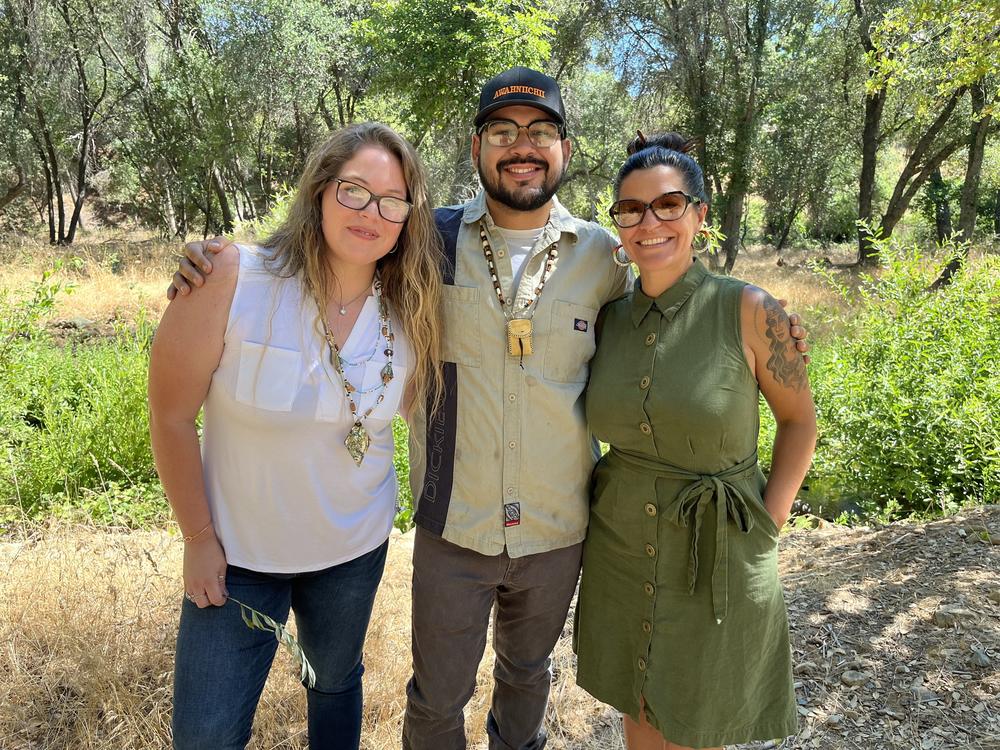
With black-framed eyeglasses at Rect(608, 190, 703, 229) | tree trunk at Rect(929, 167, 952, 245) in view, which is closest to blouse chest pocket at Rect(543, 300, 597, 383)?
black-framed eyeglasses at Rect(608, 190, 703, 229)

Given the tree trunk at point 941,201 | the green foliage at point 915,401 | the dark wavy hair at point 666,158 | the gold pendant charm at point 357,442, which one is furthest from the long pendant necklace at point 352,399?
the tree trunk at point 941,201

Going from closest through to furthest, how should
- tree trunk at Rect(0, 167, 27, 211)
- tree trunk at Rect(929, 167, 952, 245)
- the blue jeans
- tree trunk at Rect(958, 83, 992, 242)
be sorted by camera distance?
1. the blue jeans
2. tree trunk at Rect(958, 83, 992, 242)
3. tree trunk at Rect(0, 167, 27, 211)
4. tree trunk at Rect(929, 167, 952, 245)

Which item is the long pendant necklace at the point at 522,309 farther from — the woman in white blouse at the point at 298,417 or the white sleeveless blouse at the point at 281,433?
the white sleeveless blouse at the point at 281,433

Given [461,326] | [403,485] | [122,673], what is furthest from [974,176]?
[122,673]

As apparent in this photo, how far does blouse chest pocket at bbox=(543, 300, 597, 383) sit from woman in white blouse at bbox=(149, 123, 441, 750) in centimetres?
40

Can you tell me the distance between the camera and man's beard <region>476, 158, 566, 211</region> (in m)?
2.29

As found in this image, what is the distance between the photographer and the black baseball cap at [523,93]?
2.29 m

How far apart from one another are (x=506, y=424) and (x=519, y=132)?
0.98m

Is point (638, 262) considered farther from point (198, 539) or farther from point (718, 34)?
point (718, 34)

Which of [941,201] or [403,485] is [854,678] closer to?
[403,485]

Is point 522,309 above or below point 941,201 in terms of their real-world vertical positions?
below

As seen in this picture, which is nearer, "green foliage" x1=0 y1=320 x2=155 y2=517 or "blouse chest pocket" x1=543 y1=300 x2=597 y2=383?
"blouse chest pocket" x1=543 y1=300 x2=597 y2=383

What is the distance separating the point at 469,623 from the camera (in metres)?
2.29

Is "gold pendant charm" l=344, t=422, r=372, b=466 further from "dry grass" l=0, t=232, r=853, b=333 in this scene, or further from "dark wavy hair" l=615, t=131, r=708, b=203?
"dry grass" l=0, t=232, r=853, b=333
